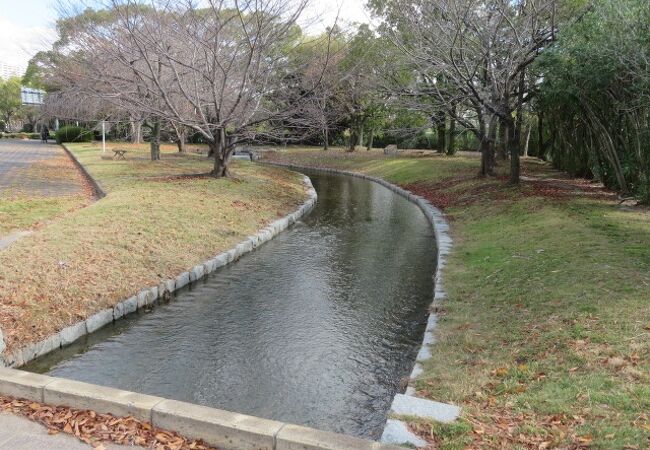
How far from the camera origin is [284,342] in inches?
248

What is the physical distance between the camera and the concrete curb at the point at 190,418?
329 cm

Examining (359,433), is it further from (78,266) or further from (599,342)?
(78,266)

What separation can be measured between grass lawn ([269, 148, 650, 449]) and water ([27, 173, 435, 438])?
644 millimetres

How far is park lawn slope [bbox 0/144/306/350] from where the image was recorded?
619cm

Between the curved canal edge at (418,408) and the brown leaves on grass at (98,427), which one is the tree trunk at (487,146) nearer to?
the curved canal edge at (418,408)

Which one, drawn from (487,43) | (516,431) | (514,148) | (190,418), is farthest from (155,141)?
(516,431)

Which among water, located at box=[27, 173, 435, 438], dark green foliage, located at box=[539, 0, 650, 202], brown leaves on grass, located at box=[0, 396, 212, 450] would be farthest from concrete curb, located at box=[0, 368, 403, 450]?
dark green foliage, located at box=[539, 0, 650, 202]

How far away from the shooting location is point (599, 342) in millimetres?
4809

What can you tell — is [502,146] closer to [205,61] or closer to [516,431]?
[205,61]

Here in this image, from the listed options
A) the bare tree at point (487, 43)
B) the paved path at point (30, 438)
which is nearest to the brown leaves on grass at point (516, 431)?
the paved path at point (30, 438)

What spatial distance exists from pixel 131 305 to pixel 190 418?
3.99 m

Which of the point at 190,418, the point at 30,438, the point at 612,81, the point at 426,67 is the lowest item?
the point at 30,438

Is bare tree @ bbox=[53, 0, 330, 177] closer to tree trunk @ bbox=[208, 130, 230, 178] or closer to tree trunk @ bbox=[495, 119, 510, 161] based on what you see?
tree trunk @ bbox=[208, 130, 230, 178]

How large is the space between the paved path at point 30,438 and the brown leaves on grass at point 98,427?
45 mm
